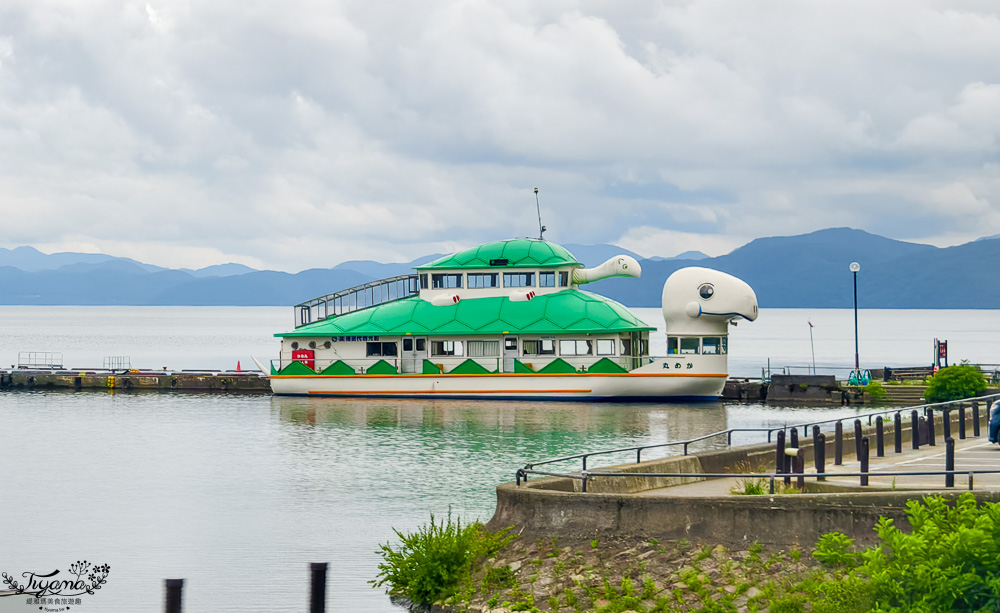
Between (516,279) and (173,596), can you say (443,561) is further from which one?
(516,279)

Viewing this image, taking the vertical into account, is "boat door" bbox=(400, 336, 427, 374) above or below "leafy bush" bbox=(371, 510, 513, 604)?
above

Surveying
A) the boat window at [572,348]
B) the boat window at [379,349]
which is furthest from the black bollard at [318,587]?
the boat window at [379,349]

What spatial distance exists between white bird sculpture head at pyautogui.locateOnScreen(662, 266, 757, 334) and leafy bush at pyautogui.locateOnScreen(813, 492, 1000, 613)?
138ft

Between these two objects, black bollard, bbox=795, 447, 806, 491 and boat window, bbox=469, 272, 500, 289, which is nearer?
black bollard, bbox=795, 447, 806, 491

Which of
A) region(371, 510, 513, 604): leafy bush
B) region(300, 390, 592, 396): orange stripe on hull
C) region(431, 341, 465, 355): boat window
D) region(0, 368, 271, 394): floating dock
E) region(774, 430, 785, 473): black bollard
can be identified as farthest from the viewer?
region(0, 368, 271, 394): floating dock

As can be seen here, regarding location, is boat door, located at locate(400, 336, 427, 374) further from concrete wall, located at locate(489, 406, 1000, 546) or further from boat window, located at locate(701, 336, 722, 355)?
concrete wall, located at locate(489, 406, 1000, 546)

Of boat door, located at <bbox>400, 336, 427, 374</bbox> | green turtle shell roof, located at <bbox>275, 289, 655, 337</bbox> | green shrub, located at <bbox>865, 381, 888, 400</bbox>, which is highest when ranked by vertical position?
green turtle shell roof, located at <bbox>275, 289, 655, 337</bbox>

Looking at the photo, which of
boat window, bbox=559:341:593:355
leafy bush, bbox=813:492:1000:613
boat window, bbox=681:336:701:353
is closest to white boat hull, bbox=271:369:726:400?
boat window, bbox=681:336:701:353

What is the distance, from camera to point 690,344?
5728cm

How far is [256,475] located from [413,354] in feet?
91.1

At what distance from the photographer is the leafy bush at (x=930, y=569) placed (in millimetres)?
12641

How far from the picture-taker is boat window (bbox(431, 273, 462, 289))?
6266 cm

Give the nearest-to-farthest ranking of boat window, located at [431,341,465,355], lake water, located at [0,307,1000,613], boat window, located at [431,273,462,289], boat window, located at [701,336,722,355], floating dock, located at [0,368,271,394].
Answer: lake water, located at [0,307,1000,613]
boat window, located at [701,336,722,355]
boat window, located at [431,341,465,355]
boat window, located at [431,273,462,289]
floating dock, located at [0,368,271,394]

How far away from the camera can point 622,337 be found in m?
59.7
